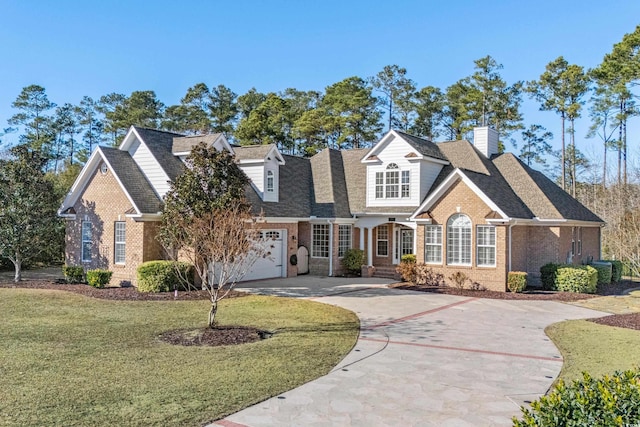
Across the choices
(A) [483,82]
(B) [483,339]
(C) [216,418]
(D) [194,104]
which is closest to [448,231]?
(B) [483,339]

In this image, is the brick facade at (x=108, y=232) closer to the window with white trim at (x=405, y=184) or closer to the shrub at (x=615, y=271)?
the window with white trim at (x=405, y=184)

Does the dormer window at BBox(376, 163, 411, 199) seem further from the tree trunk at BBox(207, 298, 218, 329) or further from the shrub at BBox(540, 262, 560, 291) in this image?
the tree trunk at BBox(207, 298, 218, 329)

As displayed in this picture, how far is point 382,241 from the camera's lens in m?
27.3

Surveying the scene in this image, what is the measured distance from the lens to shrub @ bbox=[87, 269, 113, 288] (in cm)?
1986

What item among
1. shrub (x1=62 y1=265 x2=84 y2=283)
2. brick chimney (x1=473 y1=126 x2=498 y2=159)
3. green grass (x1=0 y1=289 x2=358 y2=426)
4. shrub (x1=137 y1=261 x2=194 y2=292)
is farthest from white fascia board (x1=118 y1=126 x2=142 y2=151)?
brick chimney (x1=473 y1=126 x2=498 y2=159)

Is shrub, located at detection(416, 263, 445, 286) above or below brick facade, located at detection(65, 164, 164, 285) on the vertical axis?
below

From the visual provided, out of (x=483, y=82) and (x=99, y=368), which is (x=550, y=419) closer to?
(x=99, y=368)

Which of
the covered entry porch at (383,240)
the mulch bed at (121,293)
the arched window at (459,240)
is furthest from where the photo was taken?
the covered entry porch at (383,240)

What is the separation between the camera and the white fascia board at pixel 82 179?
71.2 feet

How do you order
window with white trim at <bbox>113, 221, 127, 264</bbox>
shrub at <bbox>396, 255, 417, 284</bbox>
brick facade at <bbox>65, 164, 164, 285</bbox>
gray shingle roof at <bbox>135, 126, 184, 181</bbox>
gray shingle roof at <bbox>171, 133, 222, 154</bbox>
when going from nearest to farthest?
brick facade at <bbox>65, 164, 164, 285</bbox>, window with white trim at <bbox>113, 221, 127, 264</bbox>, gray shingle roof at <bbox>135, 126, 184, 181</bbox>, gray shingle roof at <bbox>171, 133, 222, 154</bbox>, shrub at <bbox>396, 255, 417, 284</bbox>

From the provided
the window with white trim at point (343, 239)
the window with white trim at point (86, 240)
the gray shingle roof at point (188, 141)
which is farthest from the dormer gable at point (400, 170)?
the window with white trim at point (86, 240)

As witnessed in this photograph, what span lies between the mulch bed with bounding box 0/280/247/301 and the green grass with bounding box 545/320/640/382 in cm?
1109

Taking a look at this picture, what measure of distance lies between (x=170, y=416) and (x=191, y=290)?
13.2 metres

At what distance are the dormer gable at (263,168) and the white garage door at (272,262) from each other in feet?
5.84
